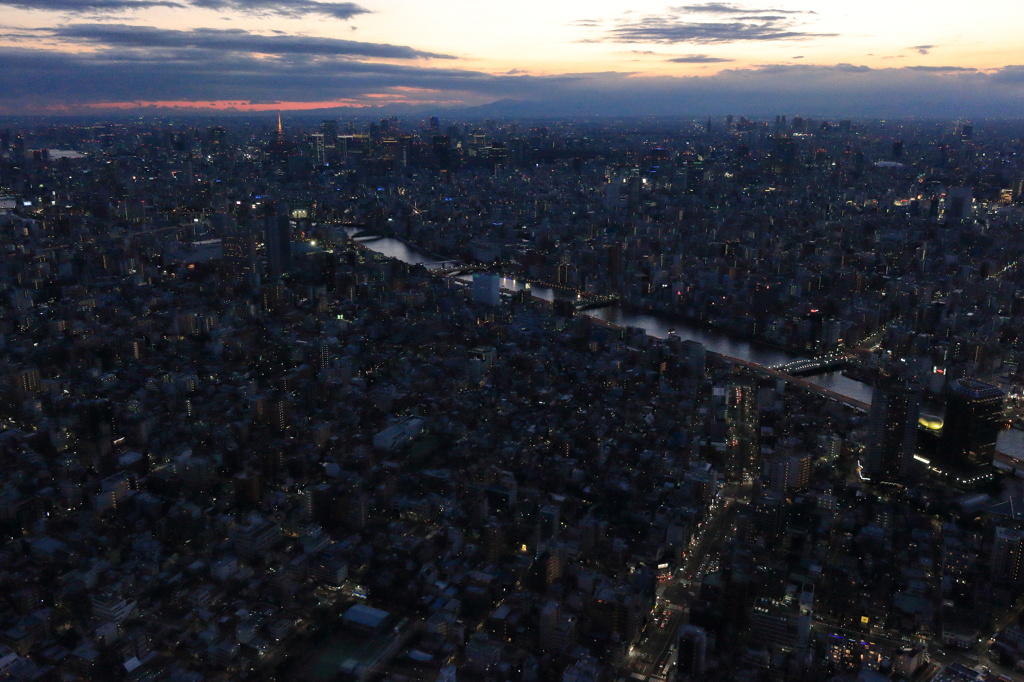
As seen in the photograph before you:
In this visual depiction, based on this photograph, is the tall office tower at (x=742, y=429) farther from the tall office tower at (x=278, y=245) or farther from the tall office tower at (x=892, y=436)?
the tall office tower at (x=278, y=245)

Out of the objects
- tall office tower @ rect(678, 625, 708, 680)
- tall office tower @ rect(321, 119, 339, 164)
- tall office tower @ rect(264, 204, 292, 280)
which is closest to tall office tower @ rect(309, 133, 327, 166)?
tall office tower @ rect(321, 119, 339, 164)

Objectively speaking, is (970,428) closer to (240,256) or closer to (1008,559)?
(1008,559)

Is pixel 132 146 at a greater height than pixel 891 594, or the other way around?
pixel 132 146

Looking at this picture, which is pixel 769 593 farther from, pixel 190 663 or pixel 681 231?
pixel 681 231

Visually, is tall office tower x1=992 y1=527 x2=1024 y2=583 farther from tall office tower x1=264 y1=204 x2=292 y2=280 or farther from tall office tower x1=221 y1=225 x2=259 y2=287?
tall office tower x1=264 y1=204 x2=292 y2=280

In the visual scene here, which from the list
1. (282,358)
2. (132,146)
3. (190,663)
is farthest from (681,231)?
(132,146)

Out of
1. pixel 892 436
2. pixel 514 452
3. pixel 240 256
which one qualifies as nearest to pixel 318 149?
pixel 240 256

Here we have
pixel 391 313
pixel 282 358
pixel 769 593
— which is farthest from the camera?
pixel 391 313
